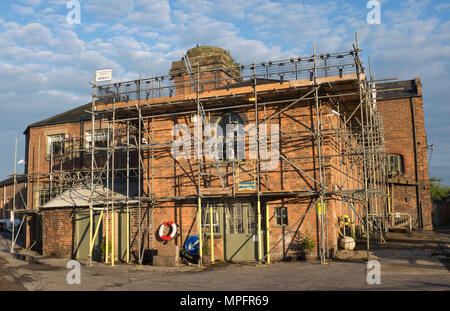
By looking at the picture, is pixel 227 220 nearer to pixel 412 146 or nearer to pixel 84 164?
pixel 84 164

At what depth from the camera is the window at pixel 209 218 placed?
17.0 metres

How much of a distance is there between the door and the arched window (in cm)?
191

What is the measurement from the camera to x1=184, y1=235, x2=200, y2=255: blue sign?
16.6m

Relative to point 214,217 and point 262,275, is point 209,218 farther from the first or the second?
point 262,275

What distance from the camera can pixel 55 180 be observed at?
25.3 meters

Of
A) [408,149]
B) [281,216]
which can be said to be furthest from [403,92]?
[281,216]

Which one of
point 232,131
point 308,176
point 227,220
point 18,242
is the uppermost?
point 232,131

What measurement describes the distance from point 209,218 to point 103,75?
25.1 feet

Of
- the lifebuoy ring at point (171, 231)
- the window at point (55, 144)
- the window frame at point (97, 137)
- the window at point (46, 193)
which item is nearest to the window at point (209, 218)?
the lifebuoy ring at point (171, 231)

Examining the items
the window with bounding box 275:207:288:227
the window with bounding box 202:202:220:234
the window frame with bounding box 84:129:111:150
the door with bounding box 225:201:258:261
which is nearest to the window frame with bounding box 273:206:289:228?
the window with bounding box 275:207:288:227

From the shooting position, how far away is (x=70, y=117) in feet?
93.4

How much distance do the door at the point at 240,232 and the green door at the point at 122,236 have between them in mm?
4558
